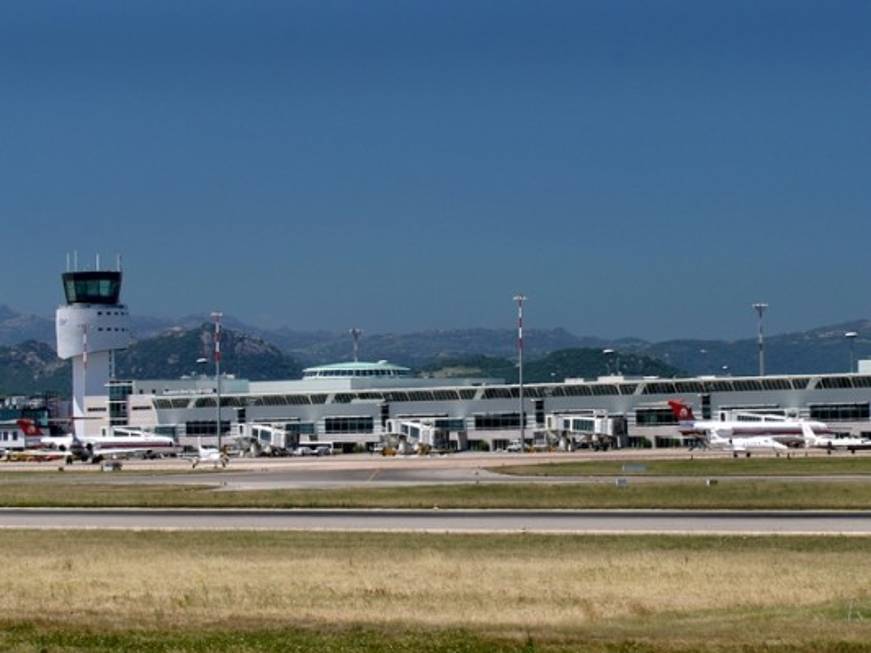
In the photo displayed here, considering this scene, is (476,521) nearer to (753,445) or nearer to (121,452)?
(753,445)

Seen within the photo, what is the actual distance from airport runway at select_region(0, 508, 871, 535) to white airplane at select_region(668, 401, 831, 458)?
87046mm

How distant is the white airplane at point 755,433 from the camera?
500 feet

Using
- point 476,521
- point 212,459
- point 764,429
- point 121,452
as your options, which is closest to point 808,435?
point 764,429

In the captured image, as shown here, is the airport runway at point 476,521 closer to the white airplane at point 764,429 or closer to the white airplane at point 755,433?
the white airplane at point 755,433

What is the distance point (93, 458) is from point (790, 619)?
147339 mm

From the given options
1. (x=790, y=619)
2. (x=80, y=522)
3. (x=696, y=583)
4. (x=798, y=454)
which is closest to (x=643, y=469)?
(x=798, y=454)

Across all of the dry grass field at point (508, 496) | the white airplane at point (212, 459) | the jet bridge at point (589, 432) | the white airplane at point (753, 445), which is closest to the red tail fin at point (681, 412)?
the jet bridge at point (589, 432)

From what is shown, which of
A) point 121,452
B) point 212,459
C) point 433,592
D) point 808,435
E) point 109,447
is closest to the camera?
point 433,592

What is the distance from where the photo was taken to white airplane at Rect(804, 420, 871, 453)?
5994 inches

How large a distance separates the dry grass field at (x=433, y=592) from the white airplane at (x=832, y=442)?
105m

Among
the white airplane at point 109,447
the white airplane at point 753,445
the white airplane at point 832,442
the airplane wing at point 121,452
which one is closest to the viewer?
the white airplane at point 753,445

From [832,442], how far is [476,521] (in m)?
99.9

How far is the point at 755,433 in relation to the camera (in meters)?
163

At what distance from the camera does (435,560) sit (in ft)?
150
